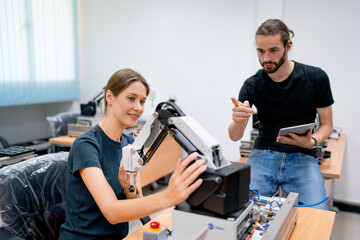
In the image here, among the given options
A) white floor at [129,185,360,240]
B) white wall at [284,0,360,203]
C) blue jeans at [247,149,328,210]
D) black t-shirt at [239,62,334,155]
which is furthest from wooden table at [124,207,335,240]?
white wall at [284,0,360,203]

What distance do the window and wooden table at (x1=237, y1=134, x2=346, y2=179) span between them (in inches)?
105

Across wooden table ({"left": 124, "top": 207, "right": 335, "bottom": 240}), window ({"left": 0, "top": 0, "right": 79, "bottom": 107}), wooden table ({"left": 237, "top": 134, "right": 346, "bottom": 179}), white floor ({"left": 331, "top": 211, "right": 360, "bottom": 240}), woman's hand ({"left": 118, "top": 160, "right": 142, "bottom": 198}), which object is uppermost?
window ({"left": 0, "top": 0, "right": 79, "bottom": 107})

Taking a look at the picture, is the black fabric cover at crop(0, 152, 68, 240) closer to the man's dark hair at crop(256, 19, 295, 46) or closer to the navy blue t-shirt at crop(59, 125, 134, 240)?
the navy blue t-shirt at crop(59, 125, 134, 240)

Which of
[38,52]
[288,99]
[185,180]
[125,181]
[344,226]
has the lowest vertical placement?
[344,226]

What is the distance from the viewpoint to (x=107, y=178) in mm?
1356

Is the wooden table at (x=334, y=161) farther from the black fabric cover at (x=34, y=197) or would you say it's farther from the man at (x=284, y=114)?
the black fabric cover at (x=34, y=197)

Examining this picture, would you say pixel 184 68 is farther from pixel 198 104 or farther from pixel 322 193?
pixel 322 193

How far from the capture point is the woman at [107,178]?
1.10 metres

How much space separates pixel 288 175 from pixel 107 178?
1.05 meters

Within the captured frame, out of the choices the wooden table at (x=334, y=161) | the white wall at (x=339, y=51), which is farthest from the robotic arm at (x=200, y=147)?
the white wall at (x=339, y=51)

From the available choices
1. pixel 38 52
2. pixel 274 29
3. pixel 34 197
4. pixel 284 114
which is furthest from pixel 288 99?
pixel 38 52

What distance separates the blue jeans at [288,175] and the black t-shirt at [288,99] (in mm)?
72

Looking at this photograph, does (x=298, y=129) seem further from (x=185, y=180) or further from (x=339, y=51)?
(x=339, y=51)

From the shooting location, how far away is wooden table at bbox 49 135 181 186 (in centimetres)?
303
